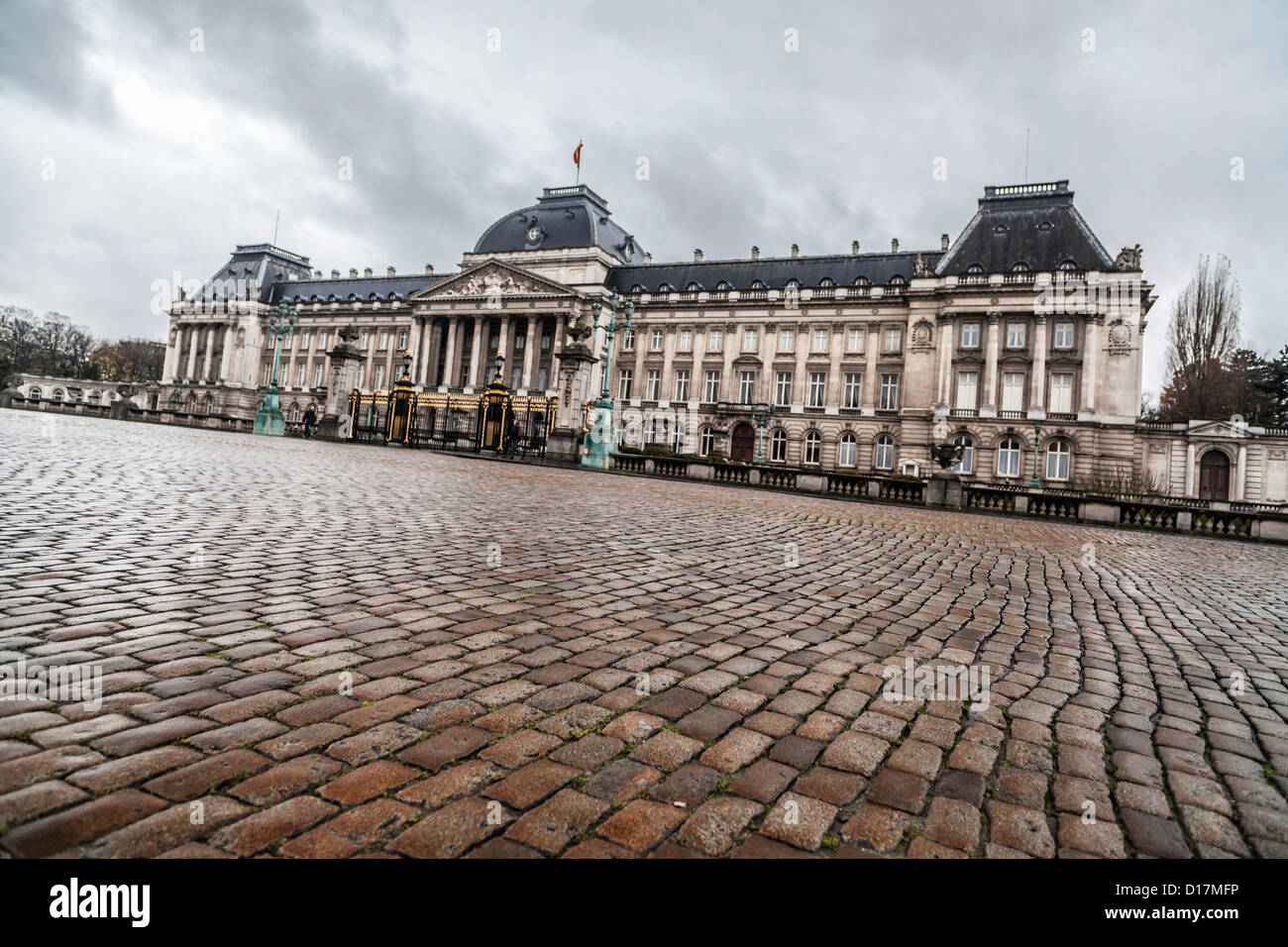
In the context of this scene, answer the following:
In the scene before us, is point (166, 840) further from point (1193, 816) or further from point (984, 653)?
point (984, 653)

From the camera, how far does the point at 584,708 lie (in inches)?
109

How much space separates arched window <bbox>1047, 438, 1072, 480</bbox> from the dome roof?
37.9m

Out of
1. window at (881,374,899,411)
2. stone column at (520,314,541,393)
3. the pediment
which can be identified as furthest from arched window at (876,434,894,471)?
stone column at (520,314,541,393)

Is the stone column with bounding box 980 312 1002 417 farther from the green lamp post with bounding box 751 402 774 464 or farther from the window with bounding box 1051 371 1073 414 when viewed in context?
the green lamp post with bounding box 751 402 774 464

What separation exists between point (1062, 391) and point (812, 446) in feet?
51.9

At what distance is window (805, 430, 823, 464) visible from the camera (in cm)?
4834

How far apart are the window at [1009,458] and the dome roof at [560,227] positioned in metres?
35.6

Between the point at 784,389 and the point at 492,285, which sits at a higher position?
the point at 492,285

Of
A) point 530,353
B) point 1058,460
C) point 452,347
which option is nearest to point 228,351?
point 452,347

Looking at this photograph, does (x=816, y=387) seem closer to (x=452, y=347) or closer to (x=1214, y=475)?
(x=1214, y=475)

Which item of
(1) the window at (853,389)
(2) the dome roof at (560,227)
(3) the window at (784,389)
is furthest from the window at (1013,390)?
(2) the dome roof at (560,227)

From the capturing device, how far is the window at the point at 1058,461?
130 feet

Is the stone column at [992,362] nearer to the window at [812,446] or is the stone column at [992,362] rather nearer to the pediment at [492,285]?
the window at [812,446]
